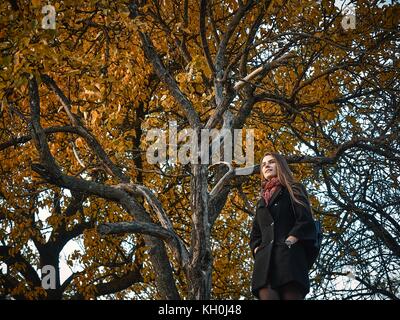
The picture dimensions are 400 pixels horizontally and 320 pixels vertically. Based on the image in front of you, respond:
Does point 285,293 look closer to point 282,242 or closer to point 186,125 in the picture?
point 282,242

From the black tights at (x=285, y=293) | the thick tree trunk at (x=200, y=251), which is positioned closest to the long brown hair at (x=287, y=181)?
the black tights at (x=285, y=293)

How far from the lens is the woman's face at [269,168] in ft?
20.6

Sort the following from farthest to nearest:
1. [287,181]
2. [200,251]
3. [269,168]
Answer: [200,251], [269,168], [287,181]

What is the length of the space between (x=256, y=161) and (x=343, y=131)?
5.57ft

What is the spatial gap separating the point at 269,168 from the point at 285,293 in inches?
47.4

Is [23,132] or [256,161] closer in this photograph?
[23,132]

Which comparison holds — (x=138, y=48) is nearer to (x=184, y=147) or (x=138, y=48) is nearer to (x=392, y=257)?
(x=184, y=147)

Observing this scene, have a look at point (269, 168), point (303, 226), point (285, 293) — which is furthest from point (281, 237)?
point (269, 168)

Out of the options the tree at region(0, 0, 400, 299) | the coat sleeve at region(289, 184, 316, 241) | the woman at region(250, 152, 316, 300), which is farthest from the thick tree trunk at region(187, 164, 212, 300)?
the coat sleeve at region(289, 184, 316, 241)

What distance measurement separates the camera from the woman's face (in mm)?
6289

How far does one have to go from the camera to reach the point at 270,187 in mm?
6309

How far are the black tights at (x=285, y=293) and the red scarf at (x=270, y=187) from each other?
816mm
